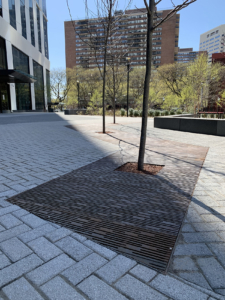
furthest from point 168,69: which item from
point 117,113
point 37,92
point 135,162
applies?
point 135,162

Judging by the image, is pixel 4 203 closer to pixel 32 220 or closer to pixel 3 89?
pixel 32 220

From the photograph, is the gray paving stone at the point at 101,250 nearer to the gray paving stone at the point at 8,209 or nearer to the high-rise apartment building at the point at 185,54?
the gray paving stone at the point at 8,209

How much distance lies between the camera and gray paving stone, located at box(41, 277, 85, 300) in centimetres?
171

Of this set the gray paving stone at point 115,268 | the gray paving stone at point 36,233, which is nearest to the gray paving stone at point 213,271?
the gray paving stone at point 115,268

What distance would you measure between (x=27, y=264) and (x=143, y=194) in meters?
2.15

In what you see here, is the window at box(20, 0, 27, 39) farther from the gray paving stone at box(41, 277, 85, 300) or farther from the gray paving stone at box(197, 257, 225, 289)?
the gray paving stone at box(197, 257, 225, 289)

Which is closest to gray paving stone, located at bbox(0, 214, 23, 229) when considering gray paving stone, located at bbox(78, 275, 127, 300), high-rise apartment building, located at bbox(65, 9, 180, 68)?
gray paving stone, located at bbox(78, 275, 127, 300)

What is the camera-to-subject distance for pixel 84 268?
202 centimetres

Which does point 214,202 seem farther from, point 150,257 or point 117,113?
point 117,113

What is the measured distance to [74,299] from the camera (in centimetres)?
169

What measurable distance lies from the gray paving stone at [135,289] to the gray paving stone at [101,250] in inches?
12.5

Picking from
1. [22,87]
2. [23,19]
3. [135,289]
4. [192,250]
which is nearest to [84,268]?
[135,289]

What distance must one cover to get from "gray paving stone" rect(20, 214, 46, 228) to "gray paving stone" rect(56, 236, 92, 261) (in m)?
0.52

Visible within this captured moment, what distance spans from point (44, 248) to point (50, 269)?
13.7 inches
